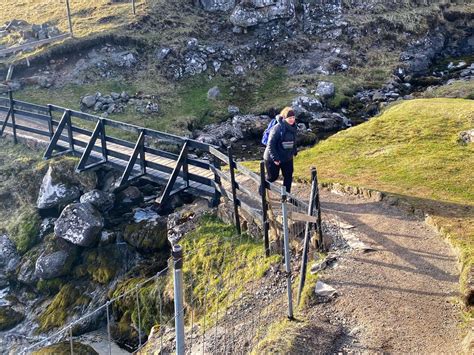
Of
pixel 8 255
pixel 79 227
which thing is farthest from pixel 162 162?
pixel 8 255

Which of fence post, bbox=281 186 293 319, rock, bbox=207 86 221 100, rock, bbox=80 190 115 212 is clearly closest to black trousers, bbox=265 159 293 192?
fence post, bbox=281 186 293 319

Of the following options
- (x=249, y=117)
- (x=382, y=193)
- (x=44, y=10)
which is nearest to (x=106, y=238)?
(x=382, y=193)

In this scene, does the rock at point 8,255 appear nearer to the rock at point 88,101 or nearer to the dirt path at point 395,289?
the dirt path at point 395,289

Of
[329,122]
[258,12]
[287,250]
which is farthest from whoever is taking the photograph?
[258,12]

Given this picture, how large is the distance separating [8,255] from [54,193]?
2.79 meters

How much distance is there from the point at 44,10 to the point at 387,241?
131 ft

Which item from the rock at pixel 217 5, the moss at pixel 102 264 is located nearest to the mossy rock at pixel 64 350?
the moss at pixel 102 264

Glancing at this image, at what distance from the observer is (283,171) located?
14.8m

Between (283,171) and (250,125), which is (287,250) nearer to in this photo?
(283,171)

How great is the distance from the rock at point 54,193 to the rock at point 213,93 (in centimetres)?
1517

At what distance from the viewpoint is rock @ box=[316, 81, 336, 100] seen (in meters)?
34.9

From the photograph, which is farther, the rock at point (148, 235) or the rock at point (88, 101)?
the rock at point (88, 101)

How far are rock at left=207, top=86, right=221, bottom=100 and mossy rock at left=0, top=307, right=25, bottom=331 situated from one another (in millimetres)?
20290

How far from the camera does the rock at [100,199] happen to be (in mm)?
19703
